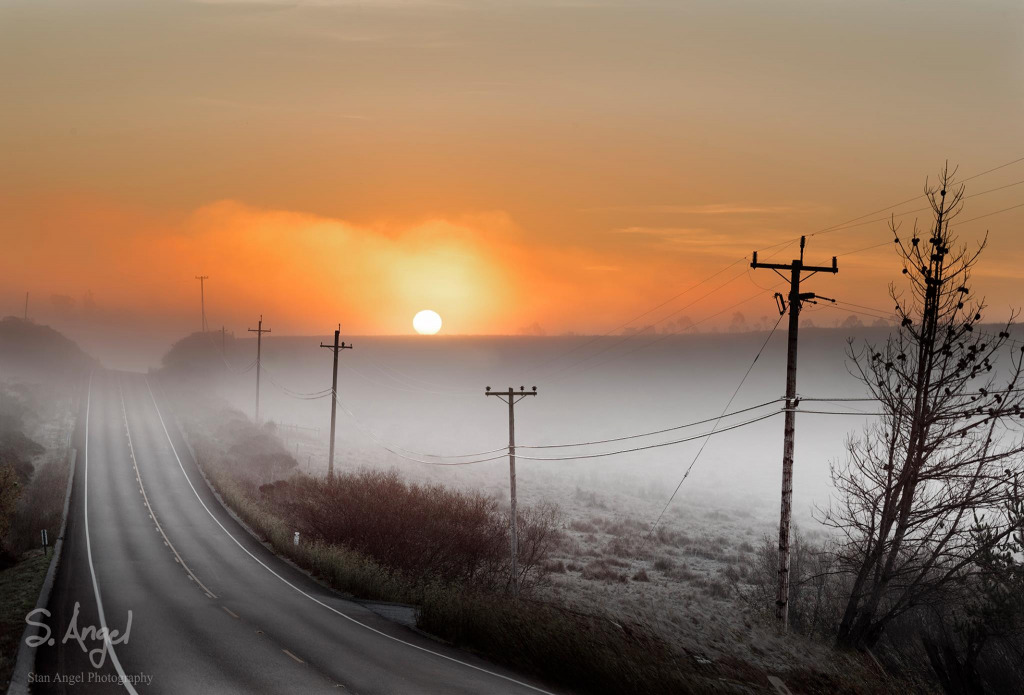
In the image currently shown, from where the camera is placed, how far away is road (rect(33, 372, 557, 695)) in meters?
18.8

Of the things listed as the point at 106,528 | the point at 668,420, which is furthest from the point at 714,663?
the point at 668,420

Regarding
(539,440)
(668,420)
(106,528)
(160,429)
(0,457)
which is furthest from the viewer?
(668,420)

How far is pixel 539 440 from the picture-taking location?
4897 inches

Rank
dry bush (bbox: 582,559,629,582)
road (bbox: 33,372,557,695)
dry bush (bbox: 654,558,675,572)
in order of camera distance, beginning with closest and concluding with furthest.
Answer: road (bbox: 33,372,557,695), dry bush (bbox: 582,559,629,582), dry bush (bbox: 654,558,675,572)

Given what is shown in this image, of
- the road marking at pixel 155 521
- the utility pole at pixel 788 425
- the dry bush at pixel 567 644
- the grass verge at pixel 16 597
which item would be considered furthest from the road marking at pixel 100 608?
the utility pole at pixel 788 425

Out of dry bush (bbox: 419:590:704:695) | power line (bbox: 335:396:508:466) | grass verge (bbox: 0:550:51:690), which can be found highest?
dry bush (bbox: 419:590:704:695)

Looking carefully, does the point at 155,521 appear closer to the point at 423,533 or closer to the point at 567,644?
the point at 423,533

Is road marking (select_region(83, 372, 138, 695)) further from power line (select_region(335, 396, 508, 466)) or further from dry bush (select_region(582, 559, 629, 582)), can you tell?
power line (select_region(335, 396, 508, 466))

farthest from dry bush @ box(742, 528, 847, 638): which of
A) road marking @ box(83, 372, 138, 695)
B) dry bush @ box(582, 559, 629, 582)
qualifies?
road marking @ box(83, 372, 138, 695)

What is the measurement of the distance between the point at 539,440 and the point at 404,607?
9772 cm

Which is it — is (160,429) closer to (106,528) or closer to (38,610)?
(106,528)

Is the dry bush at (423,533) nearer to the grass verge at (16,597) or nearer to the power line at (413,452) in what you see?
the grass verge at (16,597)

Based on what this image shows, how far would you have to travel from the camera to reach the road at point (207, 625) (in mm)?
18781

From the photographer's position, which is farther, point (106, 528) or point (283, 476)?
point (283, 476)
